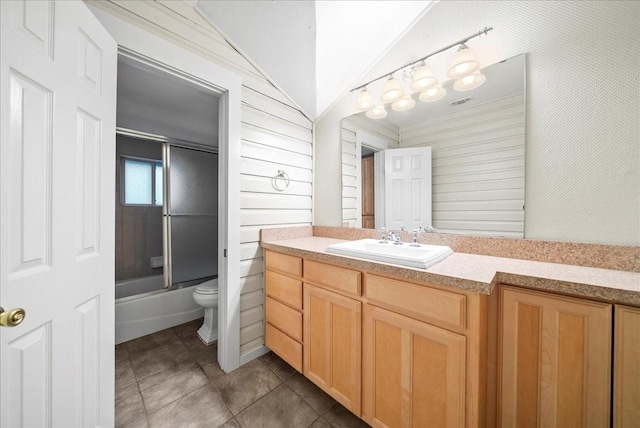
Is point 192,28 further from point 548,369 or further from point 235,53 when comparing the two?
point 548,369

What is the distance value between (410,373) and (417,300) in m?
0.34

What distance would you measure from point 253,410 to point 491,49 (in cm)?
252

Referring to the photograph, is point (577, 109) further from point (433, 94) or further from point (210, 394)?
point (210, 394)

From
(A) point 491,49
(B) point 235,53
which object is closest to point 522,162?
(A) point 491,49

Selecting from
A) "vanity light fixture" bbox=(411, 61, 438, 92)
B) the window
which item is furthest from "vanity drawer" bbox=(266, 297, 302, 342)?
the window

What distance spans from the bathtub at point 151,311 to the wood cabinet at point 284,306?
1204 mm

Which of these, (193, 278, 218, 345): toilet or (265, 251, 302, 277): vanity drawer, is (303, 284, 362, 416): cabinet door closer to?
(265, 251, 302, 277): vanity drawer

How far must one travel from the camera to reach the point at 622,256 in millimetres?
1004

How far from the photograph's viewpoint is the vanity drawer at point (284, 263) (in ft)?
5.20

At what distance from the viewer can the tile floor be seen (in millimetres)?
1344

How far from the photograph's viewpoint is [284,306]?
1.71 metres

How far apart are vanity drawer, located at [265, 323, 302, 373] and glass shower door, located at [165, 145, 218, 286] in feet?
5.21

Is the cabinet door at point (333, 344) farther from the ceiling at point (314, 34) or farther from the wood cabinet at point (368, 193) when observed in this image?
the ceiling at point (314, 34)

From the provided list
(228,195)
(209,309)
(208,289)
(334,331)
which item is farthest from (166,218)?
(334,331)
